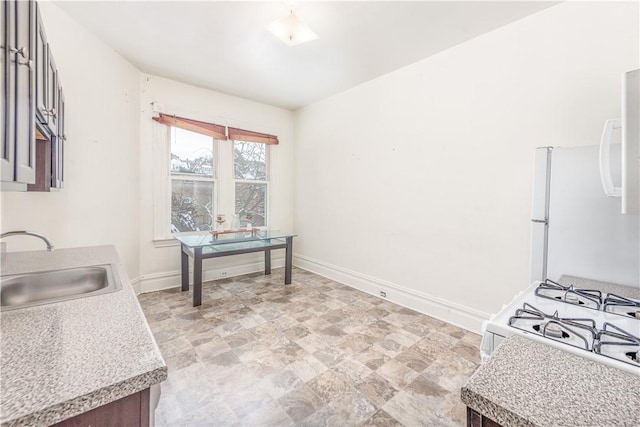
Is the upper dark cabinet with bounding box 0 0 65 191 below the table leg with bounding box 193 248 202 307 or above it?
above

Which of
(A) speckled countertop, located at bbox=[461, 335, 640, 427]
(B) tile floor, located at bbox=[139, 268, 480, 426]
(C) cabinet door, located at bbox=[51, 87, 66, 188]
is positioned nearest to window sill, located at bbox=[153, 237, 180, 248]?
(B) tile floor, located at bbox=[139, 268, 480, 426]

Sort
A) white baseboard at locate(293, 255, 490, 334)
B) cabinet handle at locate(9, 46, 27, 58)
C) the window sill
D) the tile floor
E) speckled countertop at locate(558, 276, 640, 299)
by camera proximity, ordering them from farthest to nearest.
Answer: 1. the window sill
2. white baseboard at locate(293, 255, 490, 334)
3. the tile floor
4. speckled countertop at locate(558, 276, 640, 299)
5. cabinet handle at locate(9, 46, 27, 58)

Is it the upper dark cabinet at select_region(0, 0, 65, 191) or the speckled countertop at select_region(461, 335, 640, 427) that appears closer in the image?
the speckled countertop at select_region(461, 335, 640, 427)

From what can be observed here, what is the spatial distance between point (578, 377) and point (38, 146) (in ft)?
8.57

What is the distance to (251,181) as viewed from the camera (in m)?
4.25

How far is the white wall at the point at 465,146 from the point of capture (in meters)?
1.95

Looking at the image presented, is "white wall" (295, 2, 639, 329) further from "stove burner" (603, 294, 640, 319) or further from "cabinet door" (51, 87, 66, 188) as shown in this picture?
"cabinet door" (51, 87, 66, 188)

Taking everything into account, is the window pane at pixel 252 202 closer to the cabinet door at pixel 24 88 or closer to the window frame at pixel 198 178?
the window frame at pixel 198 178

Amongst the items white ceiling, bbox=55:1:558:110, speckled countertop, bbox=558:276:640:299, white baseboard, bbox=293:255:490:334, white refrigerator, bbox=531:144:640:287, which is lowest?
white baseboard, bbox=293:255:490:334

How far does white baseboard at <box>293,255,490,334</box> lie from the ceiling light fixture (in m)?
2.62

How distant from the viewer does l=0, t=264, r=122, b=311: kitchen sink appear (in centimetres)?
133

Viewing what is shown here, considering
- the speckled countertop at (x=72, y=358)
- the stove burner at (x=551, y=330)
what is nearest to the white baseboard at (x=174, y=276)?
the speckled countertop at (x=72, y=358)

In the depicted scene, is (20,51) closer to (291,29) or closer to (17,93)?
(17,93)

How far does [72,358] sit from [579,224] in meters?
2.13
